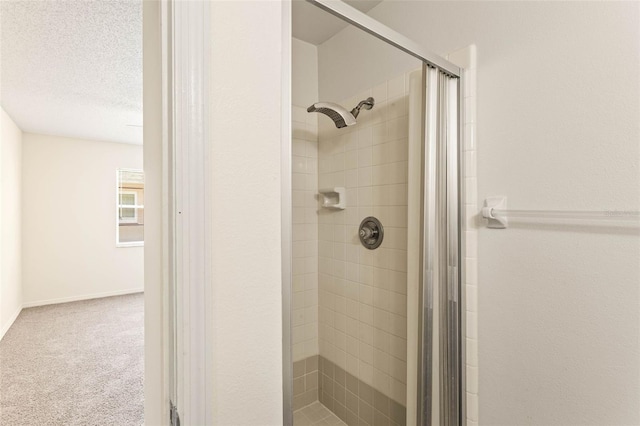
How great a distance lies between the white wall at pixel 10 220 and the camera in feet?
10.9

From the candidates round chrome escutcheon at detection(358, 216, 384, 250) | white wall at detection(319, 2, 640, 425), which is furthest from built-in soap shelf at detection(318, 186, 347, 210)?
white wall at detection(319, 2, 640, 425)

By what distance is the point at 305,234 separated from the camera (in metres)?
2.02

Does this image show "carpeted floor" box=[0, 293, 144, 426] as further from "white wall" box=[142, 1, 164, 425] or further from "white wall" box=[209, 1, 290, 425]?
"white wall" box=[209, 1, 290, 425]

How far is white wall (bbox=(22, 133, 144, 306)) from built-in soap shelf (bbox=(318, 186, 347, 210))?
426 cm

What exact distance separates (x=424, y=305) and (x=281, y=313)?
704mm

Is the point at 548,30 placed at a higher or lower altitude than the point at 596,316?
higher

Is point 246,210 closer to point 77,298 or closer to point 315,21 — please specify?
point 315,21

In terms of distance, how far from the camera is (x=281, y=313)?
683 mm

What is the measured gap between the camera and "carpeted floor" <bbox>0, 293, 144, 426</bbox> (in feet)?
6.88

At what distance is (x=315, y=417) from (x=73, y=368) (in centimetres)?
221

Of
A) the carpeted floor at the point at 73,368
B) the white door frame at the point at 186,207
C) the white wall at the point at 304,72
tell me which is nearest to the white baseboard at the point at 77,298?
the carpeted floor at the point at 73,368

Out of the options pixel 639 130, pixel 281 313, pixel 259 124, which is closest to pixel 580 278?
pixel 639 130

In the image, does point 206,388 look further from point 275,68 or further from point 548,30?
point 548,30

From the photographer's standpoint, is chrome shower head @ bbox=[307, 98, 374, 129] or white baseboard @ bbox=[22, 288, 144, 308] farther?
white baseboard @ bbox=[22, 288, 144, 308]
